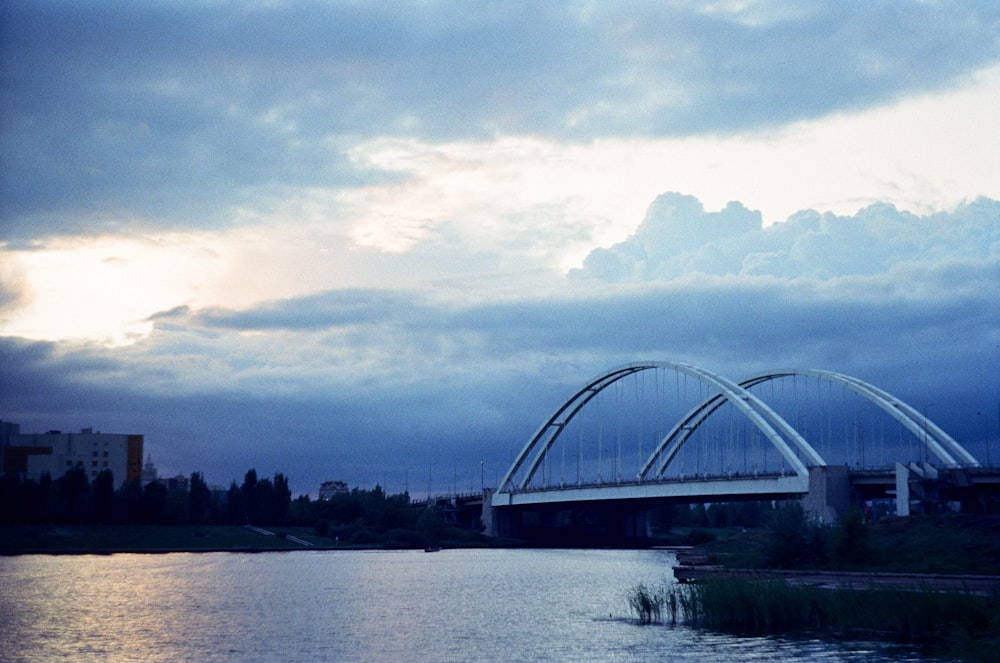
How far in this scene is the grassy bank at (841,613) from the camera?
29594 mm

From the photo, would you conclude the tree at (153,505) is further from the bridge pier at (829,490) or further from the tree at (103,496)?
the bridge pier at (829,490)

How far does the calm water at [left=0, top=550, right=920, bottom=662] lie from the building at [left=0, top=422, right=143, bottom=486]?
8224 centimetres

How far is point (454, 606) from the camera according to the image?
4809cm

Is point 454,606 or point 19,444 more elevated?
point 19,444

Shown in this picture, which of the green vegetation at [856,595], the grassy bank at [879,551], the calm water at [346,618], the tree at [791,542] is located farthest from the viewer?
the tree at [791,542]

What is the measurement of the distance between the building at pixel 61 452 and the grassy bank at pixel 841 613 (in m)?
130

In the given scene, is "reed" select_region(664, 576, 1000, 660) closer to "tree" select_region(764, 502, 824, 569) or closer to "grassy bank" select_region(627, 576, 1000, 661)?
"grassy bank" select_region(627, 576, 1000, 661)

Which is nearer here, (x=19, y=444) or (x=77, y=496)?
(x=77, y=496)

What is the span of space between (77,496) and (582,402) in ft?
162

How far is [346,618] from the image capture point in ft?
142

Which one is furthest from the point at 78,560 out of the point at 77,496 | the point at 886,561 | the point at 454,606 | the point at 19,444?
the point at 19,444

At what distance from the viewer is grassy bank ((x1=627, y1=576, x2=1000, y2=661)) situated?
29.6 metres

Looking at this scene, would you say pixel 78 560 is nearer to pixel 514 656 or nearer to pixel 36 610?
pixel 36 610

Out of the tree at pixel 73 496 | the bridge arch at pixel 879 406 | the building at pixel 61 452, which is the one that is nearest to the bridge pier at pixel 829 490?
the bridge arch at pixel 879 406
